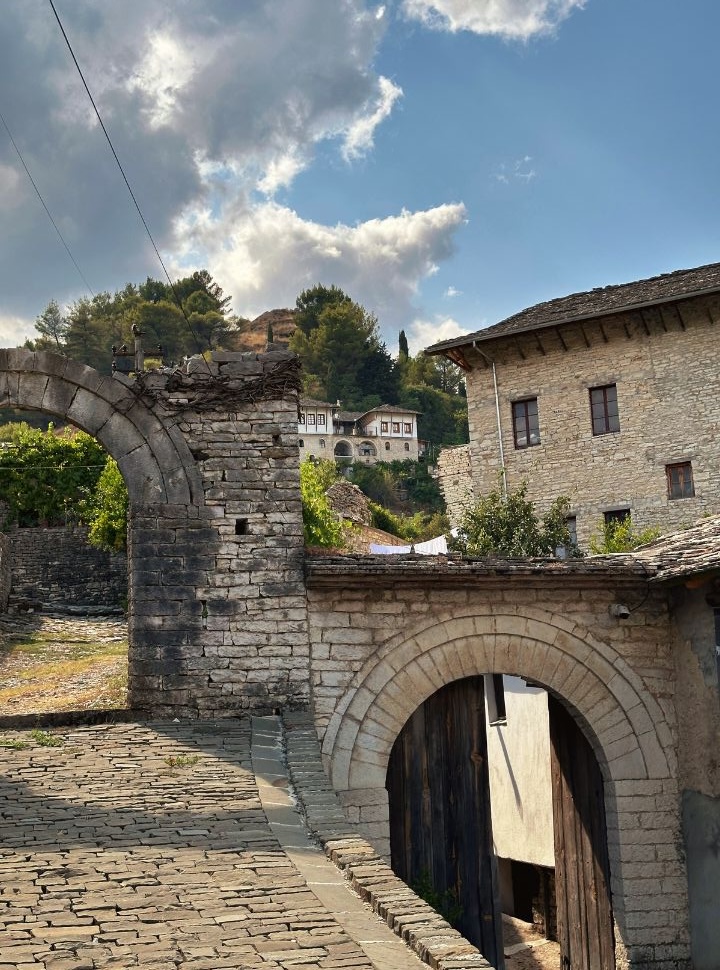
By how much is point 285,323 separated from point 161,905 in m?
79.1

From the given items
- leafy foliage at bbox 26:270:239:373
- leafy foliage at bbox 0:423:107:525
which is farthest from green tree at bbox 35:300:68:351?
leafy foliage at bbox 0:423:107:525

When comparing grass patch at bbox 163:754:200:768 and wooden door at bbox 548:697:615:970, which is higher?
grass patch at bbox 163:754:200:768

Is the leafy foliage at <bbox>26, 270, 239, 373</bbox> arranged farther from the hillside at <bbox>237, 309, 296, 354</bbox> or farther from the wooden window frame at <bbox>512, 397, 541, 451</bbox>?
the wooden window frame at <bbox>512, 397, 541, 451</bbox>

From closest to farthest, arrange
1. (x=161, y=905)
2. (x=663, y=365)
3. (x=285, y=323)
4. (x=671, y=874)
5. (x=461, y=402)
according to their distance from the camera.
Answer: (x=161, y=905) < (x=671, y=874) < (x=663, y=365) < (x=461, y=402) < (x=285, y=323)

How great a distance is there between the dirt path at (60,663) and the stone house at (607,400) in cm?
927

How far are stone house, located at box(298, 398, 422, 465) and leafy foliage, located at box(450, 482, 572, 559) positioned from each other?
45795 mm

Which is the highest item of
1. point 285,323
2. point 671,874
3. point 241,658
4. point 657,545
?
point 285,323

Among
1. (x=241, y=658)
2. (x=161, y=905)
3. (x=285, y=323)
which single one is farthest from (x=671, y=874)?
(x=285, y=323)

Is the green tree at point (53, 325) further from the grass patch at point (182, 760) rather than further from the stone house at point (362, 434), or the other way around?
the grass patch at point (182, 760)

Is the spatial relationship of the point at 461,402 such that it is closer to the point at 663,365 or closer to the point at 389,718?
the point at 663,365

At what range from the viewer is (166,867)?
5.96 metres

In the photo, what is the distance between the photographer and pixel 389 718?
10.2 m

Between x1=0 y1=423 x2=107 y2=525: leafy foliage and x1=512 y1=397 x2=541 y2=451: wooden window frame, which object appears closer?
x1=512 y1=397 x2=541 y2=451: wooden window frame

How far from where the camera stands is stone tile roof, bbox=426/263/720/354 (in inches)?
848
